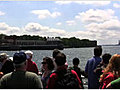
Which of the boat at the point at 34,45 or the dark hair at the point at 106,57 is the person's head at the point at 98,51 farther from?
the boat at the point at 34,45

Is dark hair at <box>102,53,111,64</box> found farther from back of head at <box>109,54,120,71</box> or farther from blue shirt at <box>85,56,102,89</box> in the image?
blue shirt at <box>85,56,102,89</box>

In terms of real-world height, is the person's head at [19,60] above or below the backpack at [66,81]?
above

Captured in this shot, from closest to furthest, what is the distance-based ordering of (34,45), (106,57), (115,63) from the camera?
(115,63), (106,57), (34,45)

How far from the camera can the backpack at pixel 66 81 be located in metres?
3.75

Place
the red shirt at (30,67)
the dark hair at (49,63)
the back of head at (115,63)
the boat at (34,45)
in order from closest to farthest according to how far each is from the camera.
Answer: the back of head at (115,63) → the dark hair at (49,63) → the red shirt at (30,67) → the boat at (34,45)

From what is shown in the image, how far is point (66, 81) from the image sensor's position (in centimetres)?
375

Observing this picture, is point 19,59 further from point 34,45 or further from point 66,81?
point 34,45

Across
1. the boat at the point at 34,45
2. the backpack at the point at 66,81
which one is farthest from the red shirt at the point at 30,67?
the boat at the point at 34,45

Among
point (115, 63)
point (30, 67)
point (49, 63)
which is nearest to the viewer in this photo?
point (115, 63)

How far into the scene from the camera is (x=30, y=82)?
12.0 ft

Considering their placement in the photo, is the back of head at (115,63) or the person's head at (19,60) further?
the back of head at (115,63)

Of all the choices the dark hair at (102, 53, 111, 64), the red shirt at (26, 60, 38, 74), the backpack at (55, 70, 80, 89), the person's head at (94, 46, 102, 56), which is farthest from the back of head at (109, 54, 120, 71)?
the red shirt at (26, 60, 38, 74)

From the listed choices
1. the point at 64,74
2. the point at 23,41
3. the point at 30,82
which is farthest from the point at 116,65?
the point at 23,41

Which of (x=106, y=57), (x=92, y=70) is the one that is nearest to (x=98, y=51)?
(x=92, y=70)
